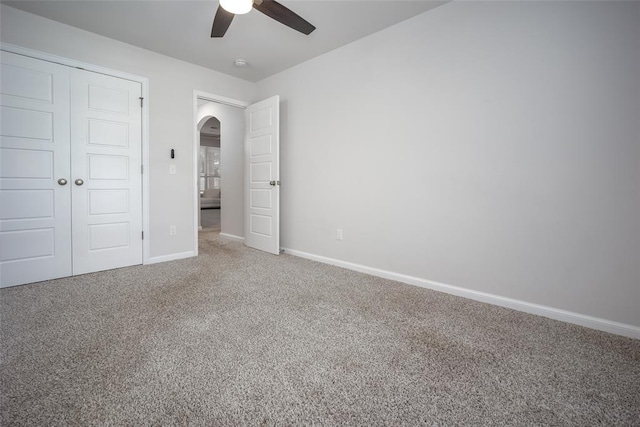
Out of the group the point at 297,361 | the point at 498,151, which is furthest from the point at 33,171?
the point at 498,151

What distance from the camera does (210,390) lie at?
1268mm

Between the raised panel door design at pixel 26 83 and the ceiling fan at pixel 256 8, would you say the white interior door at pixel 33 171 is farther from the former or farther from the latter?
the ceiling fan at pixel 256 8

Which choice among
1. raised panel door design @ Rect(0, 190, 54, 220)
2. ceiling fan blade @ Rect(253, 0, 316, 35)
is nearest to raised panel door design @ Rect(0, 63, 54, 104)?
raised panel door design @ Rect(0, 190, 54, 220)

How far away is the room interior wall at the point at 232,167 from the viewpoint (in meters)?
4.89

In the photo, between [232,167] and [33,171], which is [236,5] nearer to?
[33,171]

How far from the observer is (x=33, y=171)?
264cm

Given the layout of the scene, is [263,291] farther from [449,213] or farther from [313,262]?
[449,213]

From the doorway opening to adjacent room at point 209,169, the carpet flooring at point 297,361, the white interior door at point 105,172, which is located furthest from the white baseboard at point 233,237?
the doorway opening to adjacent room at point 209,169

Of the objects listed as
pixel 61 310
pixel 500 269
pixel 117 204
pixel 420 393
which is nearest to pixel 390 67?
pixel 500 269

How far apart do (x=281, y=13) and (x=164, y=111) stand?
2.08 meters

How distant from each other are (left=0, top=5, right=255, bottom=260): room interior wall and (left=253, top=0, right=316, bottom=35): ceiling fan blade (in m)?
1.97

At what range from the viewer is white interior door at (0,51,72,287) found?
252 cm

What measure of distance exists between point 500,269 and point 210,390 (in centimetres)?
218

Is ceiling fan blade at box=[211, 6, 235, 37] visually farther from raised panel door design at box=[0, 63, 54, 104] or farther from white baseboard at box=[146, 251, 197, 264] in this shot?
white baseboard at box=[146, 251, 197, 264]
